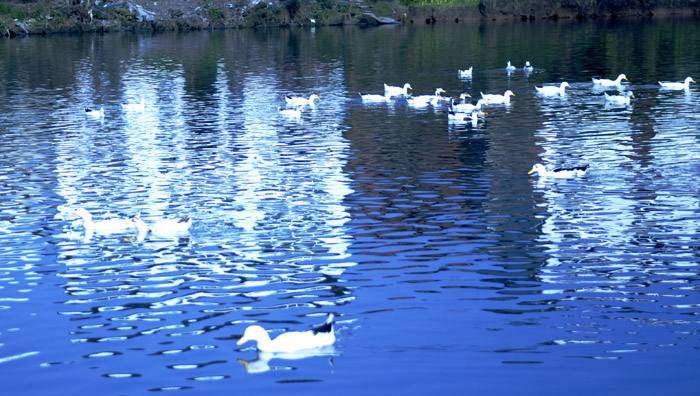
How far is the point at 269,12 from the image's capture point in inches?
4178

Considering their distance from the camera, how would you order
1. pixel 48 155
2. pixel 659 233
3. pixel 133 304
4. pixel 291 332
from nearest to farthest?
pixel 291 332 → pixel 133 304 → pixel 659 233 → pixel 48 155

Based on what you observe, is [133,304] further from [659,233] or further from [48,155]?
[48,155]

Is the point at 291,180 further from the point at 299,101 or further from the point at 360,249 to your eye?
the point at 299,101

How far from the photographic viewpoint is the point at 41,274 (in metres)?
17.9

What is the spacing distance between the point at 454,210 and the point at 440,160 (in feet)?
21.2

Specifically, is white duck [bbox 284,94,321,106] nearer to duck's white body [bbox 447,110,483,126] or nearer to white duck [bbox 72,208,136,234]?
duck's white body [bbox 447,110,483,126]

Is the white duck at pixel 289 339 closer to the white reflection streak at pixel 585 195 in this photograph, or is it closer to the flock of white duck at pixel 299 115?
the flock of white duck at pixel 299 115

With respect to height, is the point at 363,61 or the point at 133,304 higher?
the point at 363,61

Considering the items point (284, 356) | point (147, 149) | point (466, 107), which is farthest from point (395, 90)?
point (284, 356)

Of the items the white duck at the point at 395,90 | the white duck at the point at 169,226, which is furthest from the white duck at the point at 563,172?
the white duck at the point at 395,90

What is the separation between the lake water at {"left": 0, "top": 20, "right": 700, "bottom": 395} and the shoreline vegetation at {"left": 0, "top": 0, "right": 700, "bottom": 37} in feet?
203

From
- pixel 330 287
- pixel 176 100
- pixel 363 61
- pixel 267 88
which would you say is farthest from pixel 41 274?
pixel 363 61

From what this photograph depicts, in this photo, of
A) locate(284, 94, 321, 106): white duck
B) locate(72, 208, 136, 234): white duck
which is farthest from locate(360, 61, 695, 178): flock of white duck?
locate(72, 208, 136, 234): white duck

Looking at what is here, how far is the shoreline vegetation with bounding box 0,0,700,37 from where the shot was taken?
3932 inches
